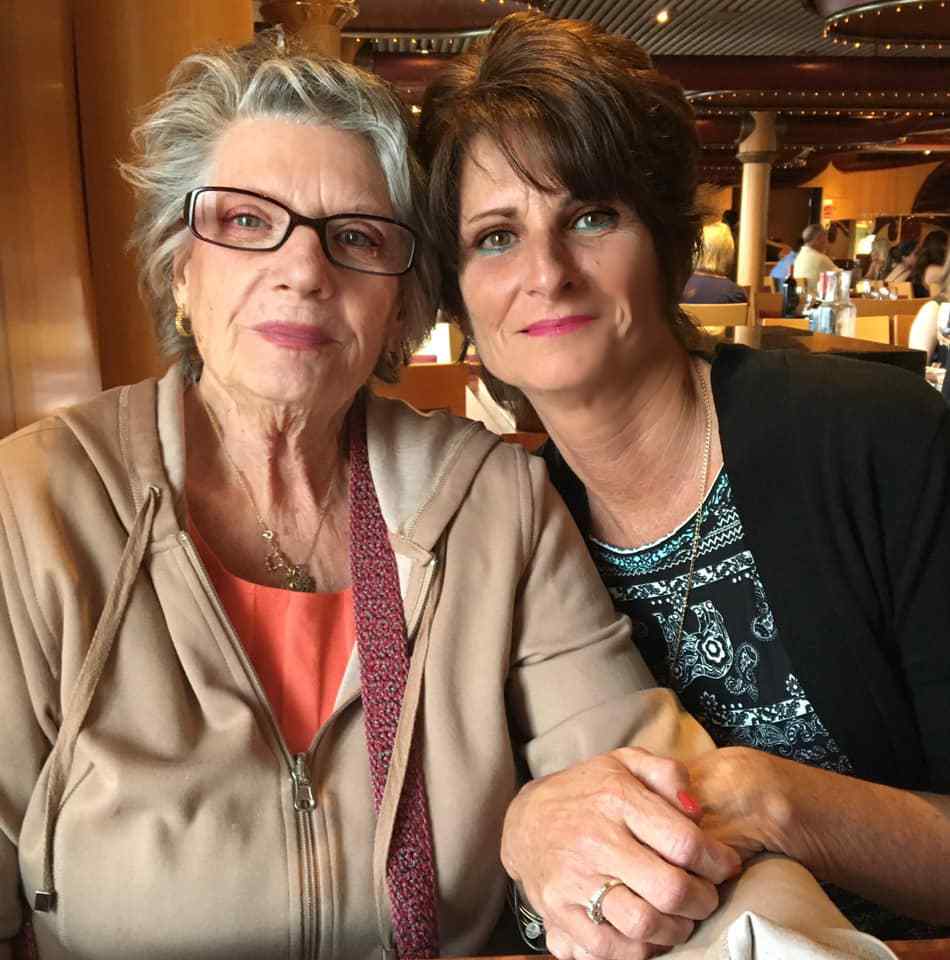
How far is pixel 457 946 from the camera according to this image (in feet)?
4.25

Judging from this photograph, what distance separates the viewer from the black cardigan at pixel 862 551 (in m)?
1.40

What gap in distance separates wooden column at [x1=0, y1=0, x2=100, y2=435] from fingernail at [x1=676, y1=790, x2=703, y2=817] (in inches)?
46.2

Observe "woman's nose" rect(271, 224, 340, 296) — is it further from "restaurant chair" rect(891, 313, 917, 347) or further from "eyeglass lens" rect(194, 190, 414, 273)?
"restaurant chair" rect(891, 313, 917, 347)

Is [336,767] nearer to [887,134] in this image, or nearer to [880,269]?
[887,134]

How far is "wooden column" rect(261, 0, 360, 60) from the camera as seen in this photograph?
316 centimetres

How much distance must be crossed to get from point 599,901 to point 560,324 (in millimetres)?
771

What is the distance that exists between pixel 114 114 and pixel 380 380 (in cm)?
84

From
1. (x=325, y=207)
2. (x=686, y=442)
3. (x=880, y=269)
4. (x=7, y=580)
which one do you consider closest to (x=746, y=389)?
(x=686, y=442)

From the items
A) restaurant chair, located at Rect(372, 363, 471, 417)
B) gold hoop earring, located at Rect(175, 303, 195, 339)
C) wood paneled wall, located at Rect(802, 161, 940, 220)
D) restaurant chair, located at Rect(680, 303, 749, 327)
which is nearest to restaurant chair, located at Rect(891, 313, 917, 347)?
restaurant chair, located at Rect(680, 303, 749, 327)

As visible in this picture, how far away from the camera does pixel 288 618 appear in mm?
1332

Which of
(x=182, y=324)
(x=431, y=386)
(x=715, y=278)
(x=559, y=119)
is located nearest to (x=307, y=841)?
(x=182, y=324)

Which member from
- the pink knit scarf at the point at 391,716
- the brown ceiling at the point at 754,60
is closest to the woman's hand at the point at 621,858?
the pink knit scarf at the point at 391,716

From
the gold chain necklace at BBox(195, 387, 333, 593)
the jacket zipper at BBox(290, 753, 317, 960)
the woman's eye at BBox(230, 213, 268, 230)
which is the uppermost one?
the woman's eye at BBox(230, 213, 268, 230)

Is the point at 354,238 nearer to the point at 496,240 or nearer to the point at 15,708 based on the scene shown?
the point at 496,240
